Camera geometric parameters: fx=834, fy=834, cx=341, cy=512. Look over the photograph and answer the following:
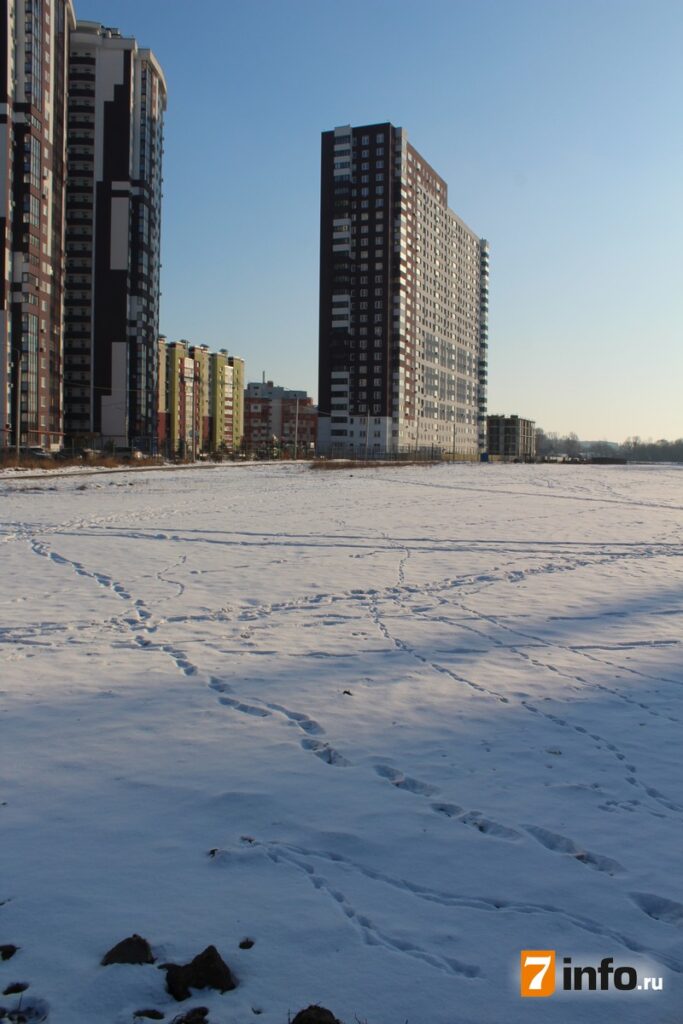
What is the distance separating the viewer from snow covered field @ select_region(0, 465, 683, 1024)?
3.31m

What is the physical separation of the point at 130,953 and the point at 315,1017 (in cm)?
83

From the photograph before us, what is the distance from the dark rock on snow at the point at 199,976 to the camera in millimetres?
3178

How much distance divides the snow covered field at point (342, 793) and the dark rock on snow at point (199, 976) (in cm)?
5

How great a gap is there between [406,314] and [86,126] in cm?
6677

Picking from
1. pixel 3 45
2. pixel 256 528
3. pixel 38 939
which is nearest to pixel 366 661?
pixel 38 939

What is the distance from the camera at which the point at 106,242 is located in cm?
10594

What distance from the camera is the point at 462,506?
2680 centimetres

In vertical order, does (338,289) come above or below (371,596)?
above

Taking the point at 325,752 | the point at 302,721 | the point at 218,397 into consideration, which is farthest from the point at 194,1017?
the point at 218,397

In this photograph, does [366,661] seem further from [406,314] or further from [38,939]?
[406,314]

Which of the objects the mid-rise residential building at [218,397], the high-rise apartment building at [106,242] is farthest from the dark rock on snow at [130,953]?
the mid-rise residential building at [218,397]

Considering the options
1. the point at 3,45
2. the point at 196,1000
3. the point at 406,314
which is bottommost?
the point at 196,1000

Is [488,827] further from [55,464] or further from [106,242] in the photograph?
[106,242]
